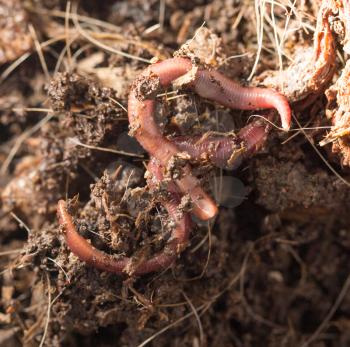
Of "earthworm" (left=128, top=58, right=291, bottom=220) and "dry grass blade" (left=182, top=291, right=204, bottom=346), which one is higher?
"earthworm" (left=128, top=58, right=291, bottom=220)

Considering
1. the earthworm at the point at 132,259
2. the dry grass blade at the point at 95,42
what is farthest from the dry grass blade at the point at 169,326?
the dry grass blade at the point at 95,42

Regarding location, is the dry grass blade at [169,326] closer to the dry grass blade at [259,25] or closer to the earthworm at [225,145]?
the earthworm at [225,145]

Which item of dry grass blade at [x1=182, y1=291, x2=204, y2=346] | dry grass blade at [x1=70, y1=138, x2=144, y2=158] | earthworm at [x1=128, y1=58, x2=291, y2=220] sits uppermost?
earthworm at [x1=128, y1=58, x2=291, y2=220]

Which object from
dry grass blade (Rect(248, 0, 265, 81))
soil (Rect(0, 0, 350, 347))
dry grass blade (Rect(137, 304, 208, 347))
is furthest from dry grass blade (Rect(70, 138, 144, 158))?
dry grass blade (Rect(137, 304, 208, 347))

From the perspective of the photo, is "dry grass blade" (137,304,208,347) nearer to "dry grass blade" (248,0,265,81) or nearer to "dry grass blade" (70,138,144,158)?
"dry grass blade" (70,138,144,158)

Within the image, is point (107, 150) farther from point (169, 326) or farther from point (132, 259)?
point (169, 326)

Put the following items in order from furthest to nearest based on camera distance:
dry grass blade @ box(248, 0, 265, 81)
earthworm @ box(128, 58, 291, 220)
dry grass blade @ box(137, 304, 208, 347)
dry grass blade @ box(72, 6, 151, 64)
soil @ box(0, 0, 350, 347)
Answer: dry grass blade @ box(72, 6, 151, 64) → dry grass blade @ box(137, 304, 208, 347) → dry grass blade @ box(248, 0, 265, 81) → soil @ box(0, 0, 350, 347) → earthworm @ box(128, 58, 291, 220)

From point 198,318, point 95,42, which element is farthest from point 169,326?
point 95,42
